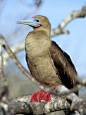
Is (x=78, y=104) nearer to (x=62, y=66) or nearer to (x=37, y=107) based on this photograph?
(x=37, y=107)

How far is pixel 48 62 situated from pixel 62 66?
1.14 feet

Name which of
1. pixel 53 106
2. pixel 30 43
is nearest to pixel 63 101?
pixel 53 106

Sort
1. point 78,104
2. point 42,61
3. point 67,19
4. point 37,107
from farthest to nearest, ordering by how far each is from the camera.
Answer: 1. point 67,19
2. point 42,61
3. point 37,107
4. point 78,104

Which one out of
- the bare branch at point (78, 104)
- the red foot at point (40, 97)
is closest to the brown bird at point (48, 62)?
the red foot at point (40, 97)

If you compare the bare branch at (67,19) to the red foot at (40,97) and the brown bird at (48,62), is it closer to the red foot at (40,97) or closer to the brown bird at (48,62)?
the brown bird at (48,62)

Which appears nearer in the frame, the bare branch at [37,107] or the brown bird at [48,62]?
the bare branch at [37,107]

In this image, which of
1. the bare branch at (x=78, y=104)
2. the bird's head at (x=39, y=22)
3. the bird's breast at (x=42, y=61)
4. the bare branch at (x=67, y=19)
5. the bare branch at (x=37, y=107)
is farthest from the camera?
the bare branch at (x=67, y=19)

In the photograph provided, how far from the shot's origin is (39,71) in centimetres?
548

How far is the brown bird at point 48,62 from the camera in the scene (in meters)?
5.37

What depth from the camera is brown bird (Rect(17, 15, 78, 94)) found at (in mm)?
5371

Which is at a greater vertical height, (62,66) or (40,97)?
(62,66)

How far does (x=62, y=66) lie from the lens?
18.0 feet

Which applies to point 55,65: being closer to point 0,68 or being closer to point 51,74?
point 51,74

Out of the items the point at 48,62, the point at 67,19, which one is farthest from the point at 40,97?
the point at 67,19
